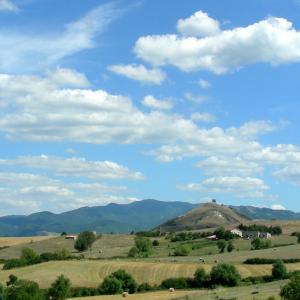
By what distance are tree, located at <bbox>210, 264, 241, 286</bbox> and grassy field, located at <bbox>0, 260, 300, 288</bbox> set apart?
6054 millimetres

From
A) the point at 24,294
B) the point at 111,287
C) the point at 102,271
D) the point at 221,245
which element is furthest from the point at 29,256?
the point at 24,294

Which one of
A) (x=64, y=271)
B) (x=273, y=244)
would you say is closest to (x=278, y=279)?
(x=64, y=271)

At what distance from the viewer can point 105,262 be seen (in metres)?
151

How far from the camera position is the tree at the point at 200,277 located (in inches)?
4820

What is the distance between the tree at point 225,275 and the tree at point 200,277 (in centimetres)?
180

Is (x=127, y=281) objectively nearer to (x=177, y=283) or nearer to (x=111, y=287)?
(x=111, y=287)

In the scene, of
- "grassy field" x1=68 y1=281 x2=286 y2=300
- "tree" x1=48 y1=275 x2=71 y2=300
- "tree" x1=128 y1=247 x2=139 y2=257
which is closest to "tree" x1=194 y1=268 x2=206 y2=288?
"grassy field" x1=68 y1=281 x2=286 y2=300

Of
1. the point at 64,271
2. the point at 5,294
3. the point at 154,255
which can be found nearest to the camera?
the point at 5,294

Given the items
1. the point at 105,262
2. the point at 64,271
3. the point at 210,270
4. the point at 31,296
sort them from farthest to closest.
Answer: the point at 105,262 → the point at 64,271 → the point at 210,270 → the point at 31,296

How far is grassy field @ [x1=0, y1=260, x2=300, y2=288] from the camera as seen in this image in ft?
419

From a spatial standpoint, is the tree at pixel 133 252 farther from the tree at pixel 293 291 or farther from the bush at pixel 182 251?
the tree at pixel 293 291

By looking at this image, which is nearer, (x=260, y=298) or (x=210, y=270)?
(x=260, y=298)

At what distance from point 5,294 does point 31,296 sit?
512 inches

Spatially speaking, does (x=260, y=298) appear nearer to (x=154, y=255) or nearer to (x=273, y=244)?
(x=154, y=255)
